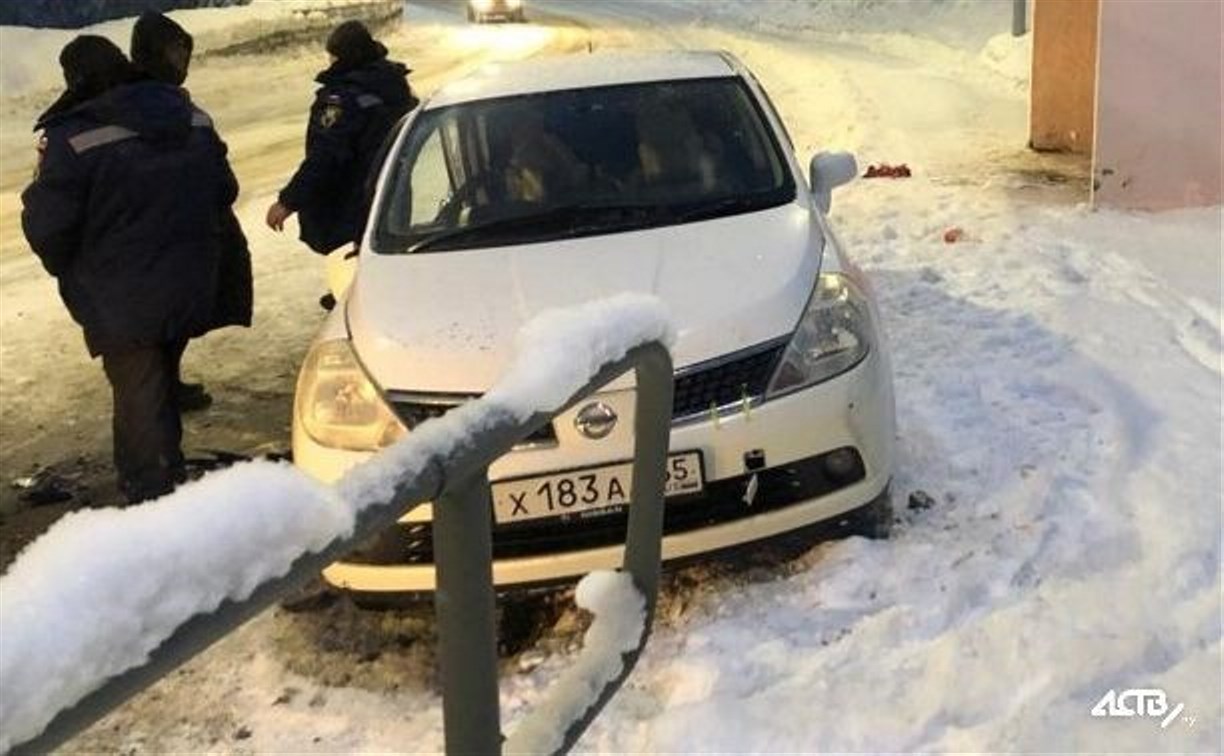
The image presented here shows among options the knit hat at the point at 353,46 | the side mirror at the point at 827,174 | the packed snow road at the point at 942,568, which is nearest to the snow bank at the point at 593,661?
the packed snow road at the point at 942,568

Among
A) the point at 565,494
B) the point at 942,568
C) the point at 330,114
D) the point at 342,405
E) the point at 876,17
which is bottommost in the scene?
the point at 876,17

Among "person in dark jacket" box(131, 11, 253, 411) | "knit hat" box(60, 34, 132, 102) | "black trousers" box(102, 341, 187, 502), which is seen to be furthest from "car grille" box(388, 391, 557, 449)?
"knit hat" box(60, 34, 132, 102)

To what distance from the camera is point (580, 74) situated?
18.8 ft

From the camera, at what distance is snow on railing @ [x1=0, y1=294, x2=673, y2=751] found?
121 cm

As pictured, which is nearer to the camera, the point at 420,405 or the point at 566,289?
the point at 420,405

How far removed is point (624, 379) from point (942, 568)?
116 cm

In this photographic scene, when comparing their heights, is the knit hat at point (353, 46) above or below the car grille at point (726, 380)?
above

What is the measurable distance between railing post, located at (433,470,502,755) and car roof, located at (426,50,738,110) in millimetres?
3889

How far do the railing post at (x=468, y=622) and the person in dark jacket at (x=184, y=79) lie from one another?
3764 mm

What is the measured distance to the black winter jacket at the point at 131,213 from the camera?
16.2 feet

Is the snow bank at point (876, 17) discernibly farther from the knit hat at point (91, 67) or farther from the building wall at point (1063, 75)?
the knit hat at point (91, 67)

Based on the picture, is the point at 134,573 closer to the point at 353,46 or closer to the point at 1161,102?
the point at 353,46

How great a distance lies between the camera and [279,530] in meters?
1.45

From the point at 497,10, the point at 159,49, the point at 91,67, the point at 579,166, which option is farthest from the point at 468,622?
the point at 497,10
